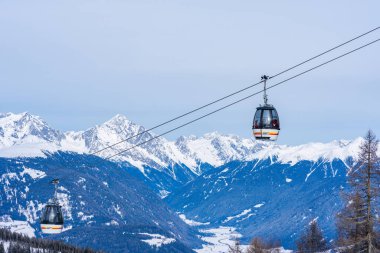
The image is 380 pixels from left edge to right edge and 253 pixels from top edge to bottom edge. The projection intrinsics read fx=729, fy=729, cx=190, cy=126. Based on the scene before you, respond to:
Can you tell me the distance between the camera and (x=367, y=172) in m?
51.3

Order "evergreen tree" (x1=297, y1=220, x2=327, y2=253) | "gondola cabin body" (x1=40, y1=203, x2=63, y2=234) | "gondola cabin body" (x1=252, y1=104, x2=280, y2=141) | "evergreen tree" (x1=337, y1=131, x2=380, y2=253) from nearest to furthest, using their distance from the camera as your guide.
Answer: "gondola cabin body" (x1=252, y1=104, x2=280, y2=141), "gondola cabin body" (x1=40, y1=203, x2=63, y2=234), "evergreen tree" (x1=337, y1=131, x2=380, y2=253), "evergreen tree" (x1=297, y1=220, x2=327, y2=253)

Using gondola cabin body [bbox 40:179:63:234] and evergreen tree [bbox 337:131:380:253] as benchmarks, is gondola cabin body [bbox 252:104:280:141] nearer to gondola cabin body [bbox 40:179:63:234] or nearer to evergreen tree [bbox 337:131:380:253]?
gondola cabin body [bbox 40:179:63:234]

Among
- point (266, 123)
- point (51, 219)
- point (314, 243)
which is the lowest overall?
point (51, 219)

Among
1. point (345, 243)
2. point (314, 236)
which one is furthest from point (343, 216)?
point (314, 236)

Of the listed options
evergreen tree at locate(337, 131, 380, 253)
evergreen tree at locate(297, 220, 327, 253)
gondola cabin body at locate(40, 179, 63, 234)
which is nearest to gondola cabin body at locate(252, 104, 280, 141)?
gondola cabin body at locate(40, 179, 63, 234)

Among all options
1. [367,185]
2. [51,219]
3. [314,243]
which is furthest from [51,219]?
[314,243]

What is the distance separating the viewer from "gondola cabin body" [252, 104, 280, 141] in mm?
35625

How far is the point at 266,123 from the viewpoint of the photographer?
117 ft

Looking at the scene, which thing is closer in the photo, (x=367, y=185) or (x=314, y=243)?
(x=367, y=185)

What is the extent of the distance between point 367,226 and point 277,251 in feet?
301

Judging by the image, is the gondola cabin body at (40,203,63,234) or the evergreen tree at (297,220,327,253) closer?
the gondola cabin body at (40,203,63,234)

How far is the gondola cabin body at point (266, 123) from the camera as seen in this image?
35.6m

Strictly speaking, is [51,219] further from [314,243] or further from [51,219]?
[314,243]

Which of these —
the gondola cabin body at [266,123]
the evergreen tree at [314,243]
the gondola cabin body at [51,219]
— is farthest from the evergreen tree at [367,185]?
the evergreen tree at [314,243]
